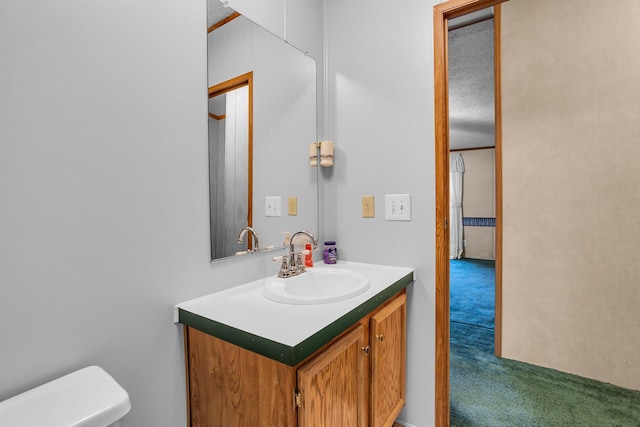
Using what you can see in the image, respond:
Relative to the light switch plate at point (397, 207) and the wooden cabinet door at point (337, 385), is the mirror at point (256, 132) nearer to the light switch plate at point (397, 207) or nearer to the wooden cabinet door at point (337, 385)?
the light switch plate at point (397, 207)

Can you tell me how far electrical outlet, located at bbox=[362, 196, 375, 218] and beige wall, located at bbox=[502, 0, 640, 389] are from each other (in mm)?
1253

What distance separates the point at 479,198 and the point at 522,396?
5.05 m

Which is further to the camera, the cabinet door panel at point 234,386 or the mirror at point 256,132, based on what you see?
the mirror at point 256,132

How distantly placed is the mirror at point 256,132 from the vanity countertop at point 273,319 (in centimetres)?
21

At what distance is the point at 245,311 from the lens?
3.19 ft

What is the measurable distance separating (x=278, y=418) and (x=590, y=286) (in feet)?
7.22

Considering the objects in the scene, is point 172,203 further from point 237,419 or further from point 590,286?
point 590,286

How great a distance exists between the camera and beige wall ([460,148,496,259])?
19.8ft

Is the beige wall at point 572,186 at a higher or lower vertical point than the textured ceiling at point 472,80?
lower

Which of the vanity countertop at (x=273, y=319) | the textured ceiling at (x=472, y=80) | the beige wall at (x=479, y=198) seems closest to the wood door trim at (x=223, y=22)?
Result: the vanity countertop at (x=273, y=319)

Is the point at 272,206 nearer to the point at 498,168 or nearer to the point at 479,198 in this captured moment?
the point at 498,168

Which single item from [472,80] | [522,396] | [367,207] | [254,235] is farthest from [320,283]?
[472,80]

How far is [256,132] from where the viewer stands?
1377 millimetres

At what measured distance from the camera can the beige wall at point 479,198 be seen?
6039mm
